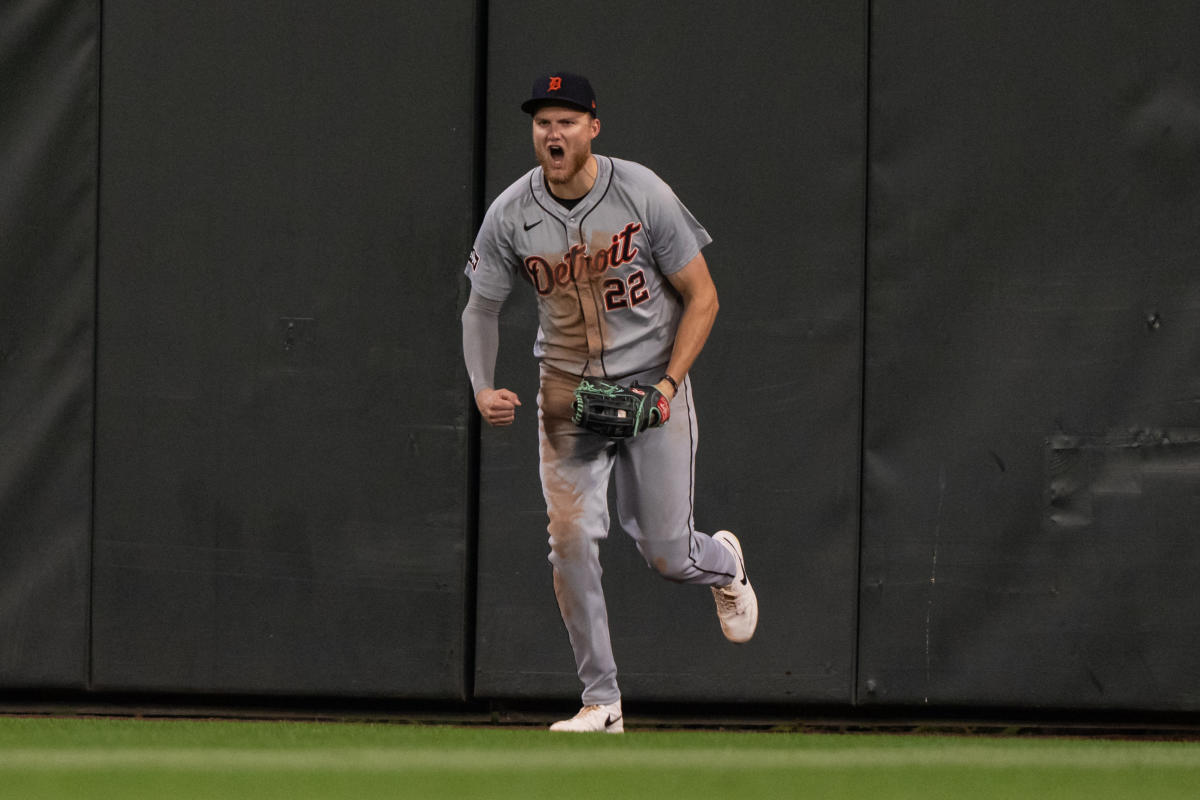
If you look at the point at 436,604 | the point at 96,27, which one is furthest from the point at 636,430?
the point at 96,27

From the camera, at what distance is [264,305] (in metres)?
4.56

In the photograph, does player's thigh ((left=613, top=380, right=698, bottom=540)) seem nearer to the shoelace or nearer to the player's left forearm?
the player's left forearm

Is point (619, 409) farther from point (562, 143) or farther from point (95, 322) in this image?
point (95, 322)

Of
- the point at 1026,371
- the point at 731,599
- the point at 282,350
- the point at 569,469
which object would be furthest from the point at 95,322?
the point at 1026,371

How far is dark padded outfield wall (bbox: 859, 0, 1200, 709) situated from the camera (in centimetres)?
442

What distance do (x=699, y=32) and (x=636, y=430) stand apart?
1449 mm

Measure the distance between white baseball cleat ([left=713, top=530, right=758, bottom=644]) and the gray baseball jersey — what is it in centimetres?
73

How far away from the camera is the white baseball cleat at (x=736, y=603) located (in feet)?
14.6

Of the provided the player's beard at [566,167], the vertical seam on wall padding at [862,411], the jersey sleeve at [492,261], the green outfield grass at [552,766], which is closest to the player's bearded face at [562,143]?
the player's beard at [566,167]

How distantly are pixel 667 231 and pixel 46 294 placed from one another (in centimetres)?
223

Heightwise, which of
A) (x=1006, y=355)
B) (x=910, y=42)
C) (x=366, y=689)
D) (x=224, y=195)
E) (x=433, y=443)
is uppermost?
(x=910, y=42)

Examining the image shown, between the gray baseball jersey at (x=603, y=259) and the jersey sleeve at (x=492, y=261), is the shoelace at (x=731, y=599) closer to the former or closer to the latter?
the gray baseball jersey at (x=603, y=259)

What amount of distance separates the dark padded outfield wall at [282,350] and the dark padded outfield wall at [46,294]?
2.9 inches

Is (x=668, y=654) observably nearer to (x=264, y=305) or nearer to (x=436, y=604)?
(x=436, y=604)
